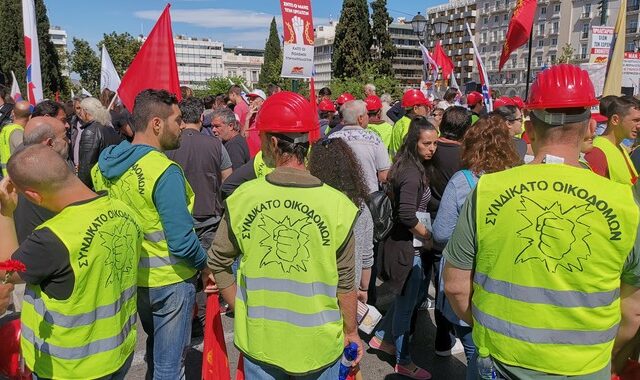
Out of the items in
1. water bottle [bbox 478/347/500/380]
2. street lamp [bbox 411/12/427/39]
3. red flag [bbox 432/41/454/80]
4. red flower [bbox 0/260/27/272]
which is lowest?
water bottle [bbox 478/347/500/380]

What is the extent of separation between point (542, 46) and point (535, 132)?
95.3 m

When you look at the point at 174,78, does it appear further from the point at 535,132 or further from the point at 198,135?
the point at 535,132

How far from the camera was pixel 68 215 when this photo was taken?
2.05 meters

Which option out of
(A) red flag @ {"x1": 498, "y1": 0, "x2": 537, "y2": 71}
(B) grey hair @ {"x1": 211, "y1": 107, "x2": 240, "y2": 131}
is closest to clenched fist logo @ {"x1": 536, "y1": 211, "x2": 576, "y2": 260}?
(B) grey hair @ {"x1": 211, "y1": 107, "x2": 240, "y2": 131}

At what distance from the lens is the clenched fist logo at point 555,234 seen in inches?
68.4

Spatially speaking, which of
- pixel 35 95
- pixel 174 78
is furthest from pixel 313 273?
pixel 35 95

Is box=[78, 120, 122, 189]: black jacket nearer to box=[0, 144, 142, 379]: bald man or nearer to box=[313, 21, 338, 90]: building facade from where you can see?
box=[0, 144, 142, 379]: bald man

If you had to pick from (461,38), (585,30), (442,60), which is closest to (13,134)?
(442,60)

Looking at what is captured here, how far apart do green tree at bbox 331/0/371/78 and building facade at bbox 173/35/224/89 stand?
104197 millimetres

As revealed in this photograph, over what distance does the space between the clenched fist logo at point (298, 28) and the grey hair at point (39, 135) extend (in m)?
4.37

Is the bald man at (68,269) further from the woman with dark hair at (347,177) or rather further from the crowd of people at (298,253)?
the woman with dark hair at (347,177)

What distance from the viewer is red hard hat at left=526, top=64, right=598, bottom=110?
1.83 metres

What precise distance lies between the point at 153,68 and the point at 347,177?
2.61 meters

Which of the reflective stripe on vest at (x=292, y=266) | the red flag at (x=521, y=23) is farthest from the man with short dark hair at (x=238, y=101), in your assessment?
the reflective stripe on vest at (x=292, y=266)
